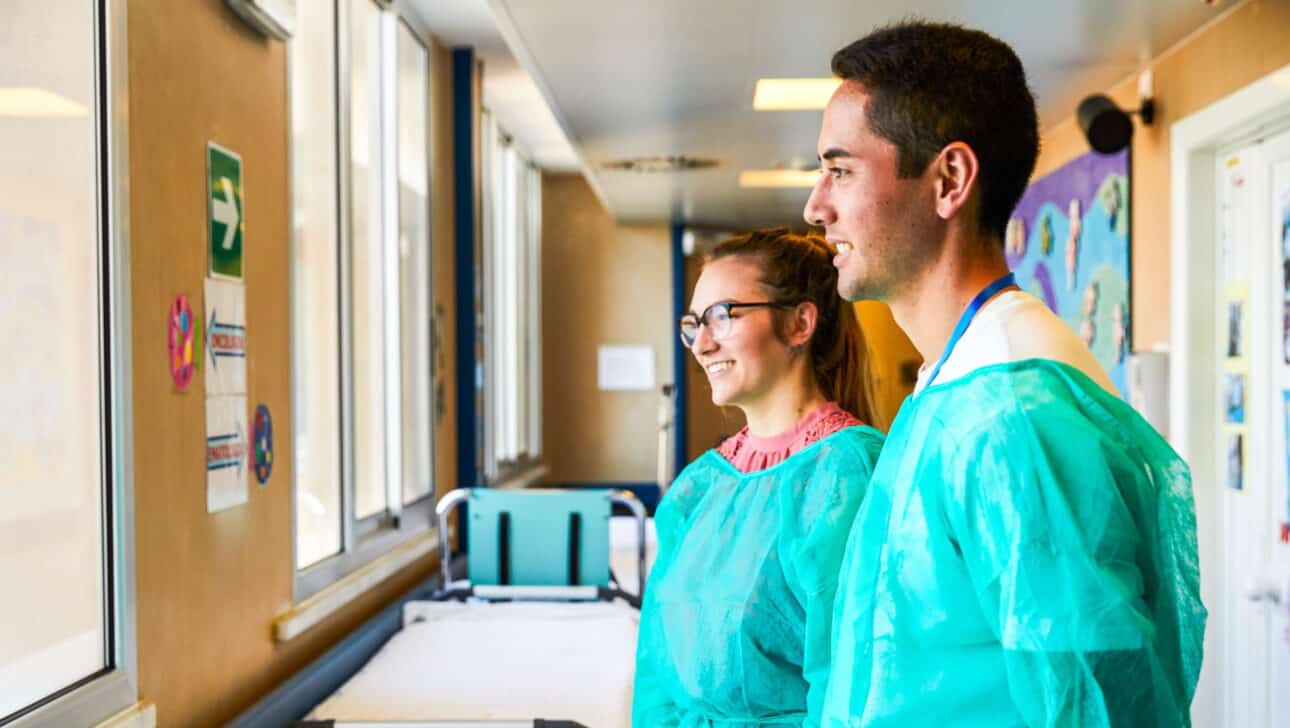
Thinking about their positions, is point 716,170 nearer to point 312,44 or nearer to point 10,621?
point 312,44

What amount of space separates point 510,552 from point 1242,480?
214 centimetres

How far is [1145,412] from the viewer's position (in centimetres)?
346

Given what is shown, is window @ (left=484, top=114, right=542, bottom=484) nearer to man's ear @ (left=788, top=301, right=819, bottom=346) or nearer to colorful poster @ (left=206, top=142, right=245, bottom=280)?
colorful poster @ (left=206, top=142, right=245, bottom=280)

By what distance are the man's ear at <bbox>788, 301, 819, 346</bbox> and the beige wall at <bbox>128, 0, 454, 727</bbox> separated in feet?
3.79

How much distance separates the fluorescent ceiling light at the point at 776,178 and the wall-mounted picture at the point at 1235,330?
2782mm

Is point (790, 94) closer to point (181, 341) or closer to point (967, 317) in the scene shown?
point (181, 341)

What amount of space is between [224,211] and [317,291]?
0.85 m

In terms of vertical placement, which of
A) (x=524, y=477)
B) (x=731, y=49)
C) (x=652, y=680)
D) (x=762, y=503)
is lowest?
(x=524, y=477)

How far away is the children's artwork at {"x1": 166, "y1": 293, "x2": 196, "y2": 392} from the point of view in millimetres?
2229

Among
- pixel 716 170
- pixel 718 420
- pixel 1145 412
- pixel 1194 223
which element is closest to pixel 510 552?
pixel 1145 412

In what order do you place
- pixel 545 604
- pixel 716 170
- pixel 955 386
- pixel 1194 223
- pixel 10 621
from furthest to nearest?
pixel 716 170 < pixel 545 604 < pixel 1194 223 < pixel 10 621 < pixel 955 386

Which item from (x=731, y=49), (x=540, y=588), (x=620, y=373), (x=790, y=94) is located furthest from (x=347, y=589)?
(x=620, y=373)

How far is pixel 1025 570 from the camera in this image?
89cm

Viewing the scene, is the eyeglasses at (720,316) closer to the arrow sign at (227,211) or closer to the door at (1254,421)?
the arrow sign at (227,211)
